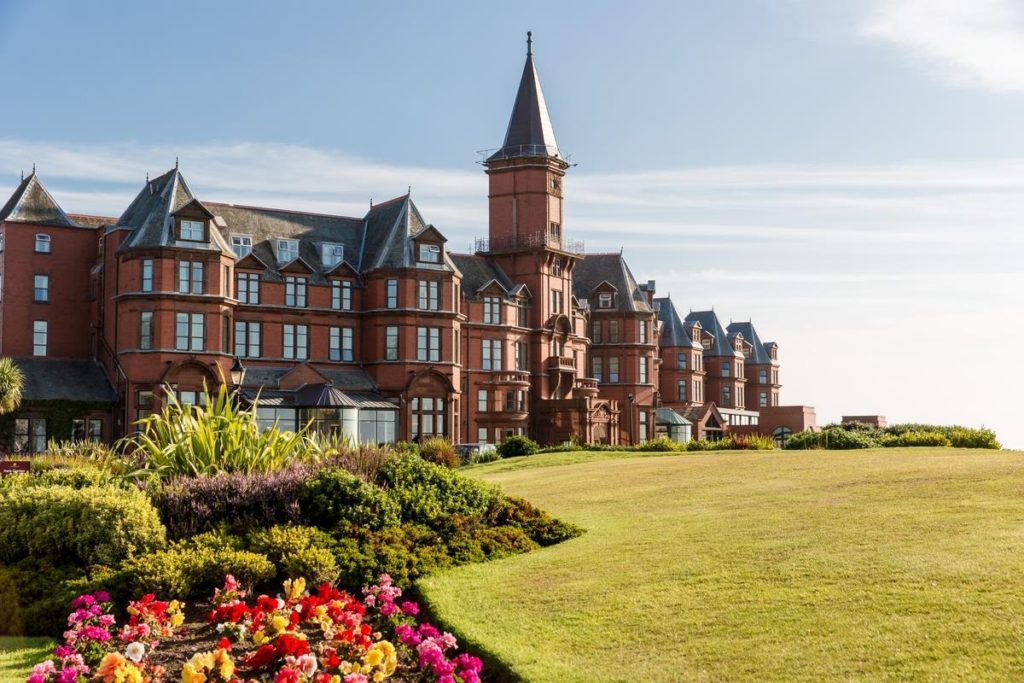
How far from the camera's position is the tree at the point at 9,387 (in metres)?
50.8

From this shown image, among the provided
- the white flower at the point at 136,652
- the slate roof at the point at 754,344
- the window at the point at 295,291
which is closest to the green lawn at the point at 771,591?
the white flower at the point at 136,652

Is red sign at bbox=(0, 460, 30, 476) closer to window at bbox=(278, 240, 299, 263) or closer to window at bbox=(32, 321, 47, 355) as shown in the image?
window at bbox=(32, 321, 47, 355)

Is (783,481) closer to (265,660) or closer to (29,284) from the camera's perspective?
(265,660)

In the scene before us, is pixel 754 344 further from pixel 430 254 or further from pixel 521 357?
pixel 430 254

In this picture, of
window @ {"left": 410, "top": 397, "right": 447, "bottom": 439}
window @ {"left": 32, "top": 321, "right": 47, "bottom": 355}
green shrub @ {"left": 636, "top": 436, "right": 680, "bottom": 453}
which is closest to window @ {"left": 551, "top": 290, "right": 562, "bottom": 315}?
window @ {"left": 410, "top": 397, "right": 447, "bottom": 439}

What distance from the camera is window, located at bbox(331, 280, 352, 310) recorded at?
6303 centimetres

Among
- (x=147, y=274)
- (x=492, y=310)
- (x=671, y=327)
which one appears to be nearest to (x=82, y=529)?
(x=147, y=274)

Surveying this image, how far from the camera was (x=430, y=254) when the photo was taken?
207 ft

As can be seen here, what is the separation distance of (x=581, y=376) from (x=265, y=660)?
225 ft

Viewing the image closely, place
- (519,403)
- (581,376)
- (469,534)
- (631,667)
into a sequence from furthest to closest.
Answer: (581,376) < (519,403) < (469,534) < (631,667)

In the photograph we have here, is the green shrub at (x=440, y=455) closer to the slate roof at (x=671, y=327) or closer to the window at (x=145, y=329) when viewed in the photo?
the window at (x=145, y=329)

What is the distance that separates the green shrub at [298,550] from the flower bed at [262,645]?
108 cm

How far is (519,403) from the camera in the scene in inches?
2771

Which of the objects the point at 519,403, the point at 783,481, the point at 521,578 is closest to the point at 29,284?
the point at 519,403
